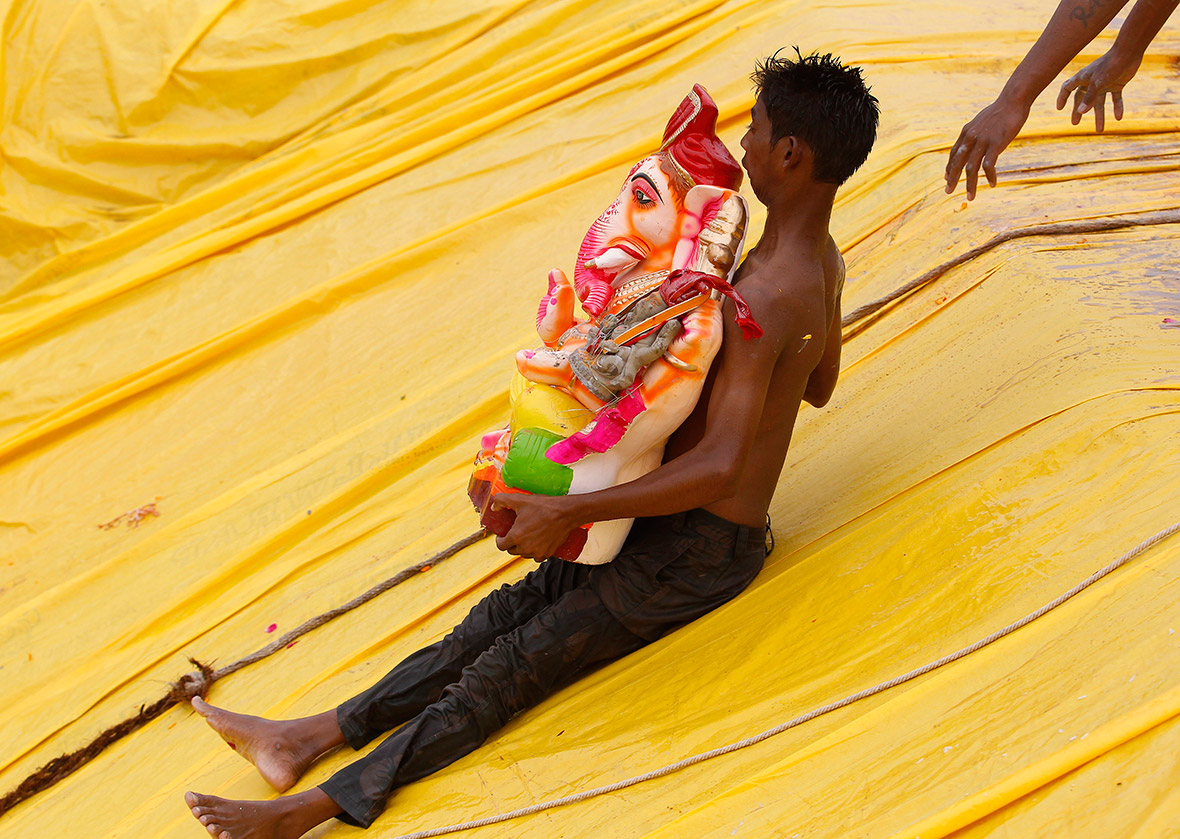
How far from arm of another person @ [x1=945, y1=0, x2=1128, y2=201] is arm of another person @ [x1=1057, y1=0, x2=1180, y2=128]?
19cm

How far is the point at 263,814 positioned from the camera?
73.1 inches

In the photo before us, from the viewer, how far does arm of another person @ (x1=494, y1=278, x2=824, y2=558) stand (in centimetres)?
178

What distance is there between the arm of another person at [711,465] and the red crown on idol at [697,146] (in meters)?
0.29

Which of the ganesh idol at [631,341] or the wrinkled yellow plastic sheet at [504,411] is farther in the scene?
the ganesh idol at [631,341]

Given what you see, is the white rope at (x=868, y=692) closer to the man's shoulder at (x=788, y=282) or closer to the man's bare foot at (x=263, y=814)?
the man's bare foot at (x=263, y=814)

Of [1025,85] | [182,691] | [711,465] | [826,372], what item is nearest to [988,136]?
[1025,85]

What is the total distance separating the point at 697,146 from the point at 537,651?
41.7 inches

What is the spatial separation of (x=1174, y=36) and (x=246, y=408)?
4097mm

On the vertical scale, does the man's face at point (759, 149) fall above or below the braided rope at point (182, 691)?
above

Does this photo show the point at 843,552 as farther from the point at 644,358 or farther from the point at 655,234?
the point at 655,234

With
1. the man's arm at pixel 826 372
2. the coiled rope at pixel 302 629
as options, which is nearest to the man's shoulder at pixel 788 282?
the man's arm at pixel 826 372

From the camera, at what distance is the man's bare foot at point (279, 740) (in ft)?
6.79

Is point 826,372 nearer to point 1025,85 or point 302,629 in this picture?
point 1025,85

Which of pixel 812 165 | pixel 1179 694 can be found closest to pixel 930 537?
pixel 1179 694
